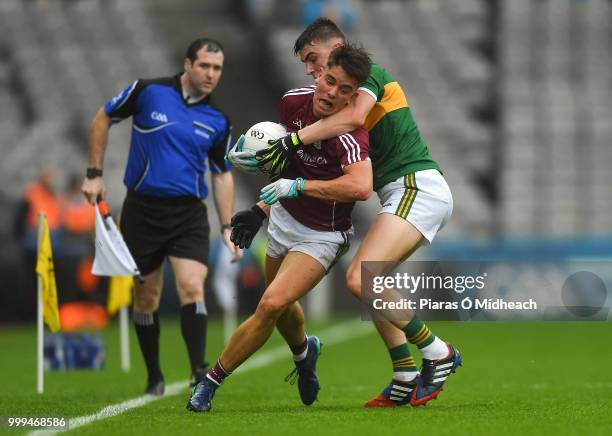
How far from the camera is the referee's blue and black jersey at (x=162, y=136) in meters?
9.67

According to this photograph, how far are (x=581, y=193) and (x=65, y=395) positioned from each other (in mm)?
16540

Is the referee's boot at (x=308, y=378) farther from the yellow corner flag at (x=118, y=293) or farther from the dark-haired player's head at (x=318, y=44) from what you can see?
the yellow corner flag at (x=118, y=293)

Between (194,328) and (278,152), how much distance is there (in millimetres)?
2324

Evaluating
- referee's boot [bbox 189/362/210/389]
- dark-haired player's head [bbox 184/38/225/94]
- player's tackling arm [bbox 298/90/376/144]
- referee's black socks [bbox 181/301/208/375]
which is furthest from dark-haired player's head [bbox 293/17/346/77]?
referee's boot [bbox 189/362/210/389]

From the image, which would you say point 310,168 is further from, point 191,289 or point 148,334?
point 148,334

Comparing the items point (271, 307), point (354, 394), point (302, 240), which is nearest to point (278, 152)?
point (302, 240)

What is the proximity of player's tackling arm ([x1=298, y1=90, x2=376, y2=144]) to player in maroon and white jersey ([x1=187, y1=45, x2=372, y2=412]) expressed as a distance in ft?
0.17

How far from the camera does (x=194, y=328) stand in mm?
9633

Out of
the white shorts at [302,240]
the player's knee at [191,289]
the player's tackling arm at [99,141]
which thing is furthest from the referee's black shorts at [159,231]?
the white shorts at [302,240]

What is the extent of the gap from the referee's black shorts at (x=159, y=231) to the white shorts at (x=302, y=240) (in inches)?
64.4

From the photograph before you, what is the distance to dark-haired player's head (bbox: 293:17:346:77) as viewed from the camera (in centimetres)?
801

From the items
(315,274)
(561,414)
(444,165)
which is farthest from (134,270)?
(444,165)

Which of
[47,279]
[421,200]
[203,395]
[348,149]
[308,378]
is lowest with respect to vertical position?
[308,378]

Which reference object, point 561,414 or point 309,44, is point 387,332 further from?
point 309,44
